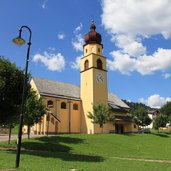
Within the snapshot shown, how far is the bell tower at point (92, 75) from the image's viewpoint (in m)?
57.8

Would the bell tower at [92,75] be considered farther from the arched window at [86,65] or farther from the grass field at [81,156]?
the grass field at [81,156]

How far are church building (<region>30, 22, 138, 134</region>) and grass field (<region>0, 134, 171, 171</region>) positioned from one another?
52.3 ft

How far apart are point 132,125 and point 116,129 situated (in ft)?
17.2

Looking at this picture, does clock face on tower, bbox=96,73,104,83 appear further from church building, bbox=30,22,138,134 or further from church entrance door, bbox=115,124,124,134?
church entrance door, bbox=115,124,124,134

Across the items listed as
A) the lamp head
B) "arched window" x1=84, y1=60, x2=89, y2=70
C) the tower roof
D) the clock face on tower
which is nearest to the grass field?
the lamp head

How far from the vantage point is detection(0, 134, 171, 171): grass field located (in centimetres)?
1684

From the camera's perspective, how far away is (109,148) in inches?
1387

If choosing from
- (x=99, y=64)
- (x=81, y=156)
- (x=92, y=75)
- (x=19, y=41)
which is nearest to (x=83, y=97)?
(x=92, y=75)

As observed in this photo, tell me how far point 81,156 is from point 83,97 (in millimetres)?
36595

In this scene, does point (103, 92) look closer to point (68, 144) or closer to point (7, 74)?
point (68, 144)

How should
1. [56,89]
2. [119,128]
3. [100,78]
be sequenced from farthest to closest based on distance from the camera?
1. [119,128]
2. [100,78]
3. [56,89]

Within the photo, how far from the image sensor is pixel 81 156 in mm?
23547

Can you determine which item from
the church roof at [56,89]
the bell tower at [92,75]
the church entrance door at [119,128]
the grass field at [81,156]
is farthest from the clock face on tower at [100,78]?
the grass field at [81,156]

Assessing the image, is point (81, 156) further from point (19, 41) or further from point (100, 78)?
point (100, 78)
